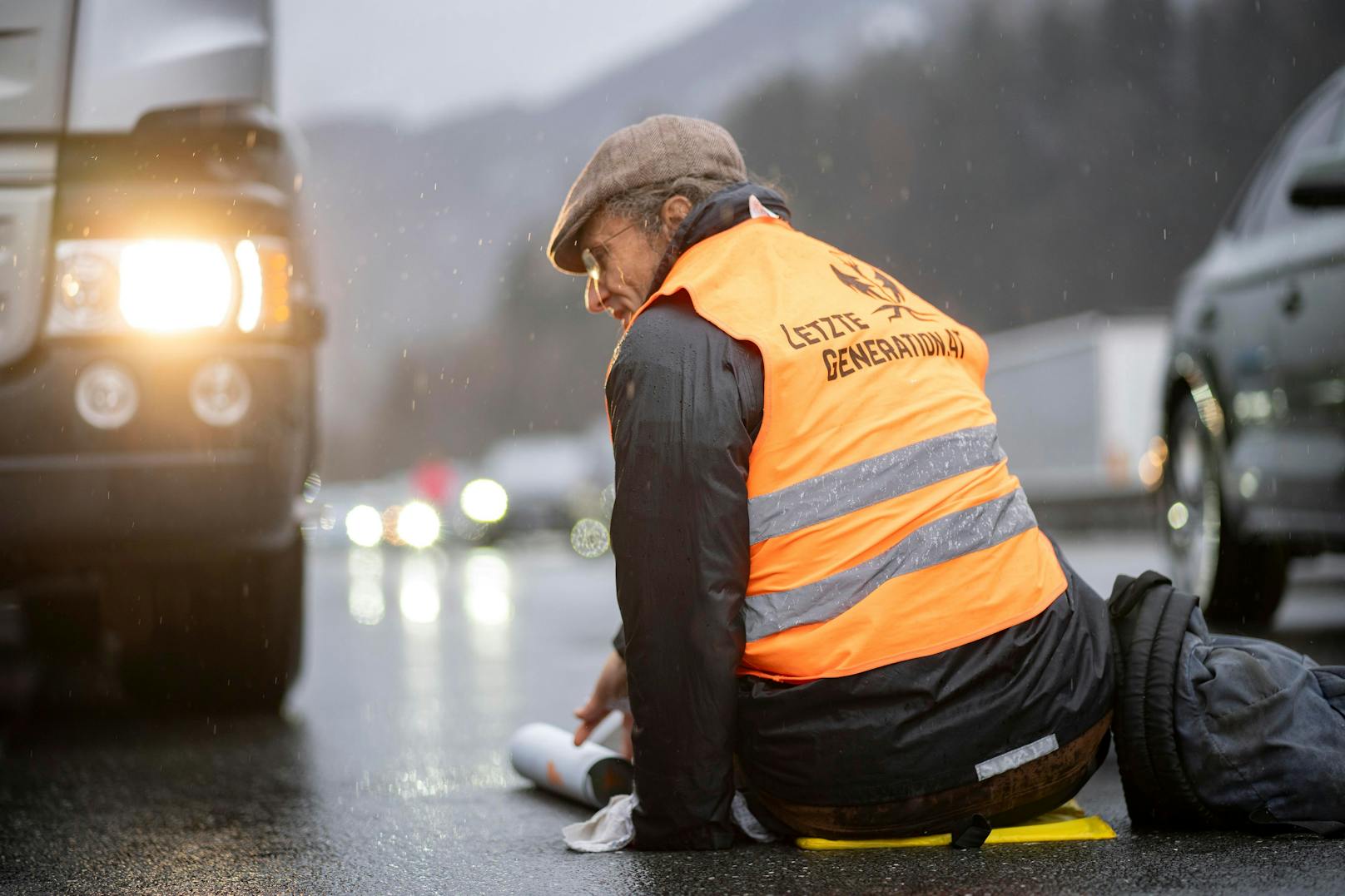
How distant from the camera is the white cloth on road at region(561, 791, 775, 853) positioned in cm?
311

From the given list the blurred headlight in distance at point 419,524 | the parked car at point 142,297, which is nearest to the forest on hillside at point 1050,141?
the blurred headlight in distance at point 419,524

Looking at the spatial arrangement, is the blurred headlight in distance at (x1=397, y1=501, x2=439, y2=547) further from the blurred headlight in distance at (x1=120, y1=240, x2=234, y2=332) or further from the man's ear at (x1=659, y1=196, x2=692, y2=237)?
the man's ear at (x1=659, y1=196, x2=692, y2=237)

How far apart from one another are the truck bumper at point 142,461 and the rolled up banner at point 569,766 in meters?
0.98

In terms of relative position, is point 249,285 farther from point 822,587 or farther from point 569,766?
point 822,587

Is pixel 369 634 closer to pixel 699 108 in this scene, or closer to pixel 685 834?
pixel 685 834

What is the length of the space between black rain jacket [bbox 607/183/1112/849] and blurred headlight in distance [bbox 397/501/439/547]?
86.5ft

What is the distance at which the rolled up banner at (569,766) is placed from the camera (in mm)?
3615

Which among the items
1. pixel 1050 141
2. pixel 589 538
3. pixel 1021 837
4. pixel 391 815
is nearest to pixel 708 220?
pixel 1021 837

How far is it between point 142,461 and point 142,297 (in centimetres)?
42

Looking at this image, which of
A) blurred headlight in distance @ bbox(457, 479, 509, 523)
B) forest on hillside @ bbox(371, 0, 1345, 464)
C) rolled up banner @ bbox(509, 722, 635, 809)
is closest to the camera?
rolled up banner @ bbox(509, 722, 635, 809)

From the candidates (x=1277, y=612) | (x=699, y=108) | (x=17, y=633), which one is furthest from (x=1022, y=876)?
(x=699, y=108)

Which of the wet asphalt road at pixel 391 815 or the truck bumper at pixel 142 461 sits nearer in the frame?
the wet asphalt road at pixel 391 815

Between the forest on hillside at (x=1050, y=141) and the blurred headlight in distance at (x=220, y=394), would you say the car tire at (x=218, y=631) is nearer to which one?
the blurred headlight in distance at (x=220, y=394)

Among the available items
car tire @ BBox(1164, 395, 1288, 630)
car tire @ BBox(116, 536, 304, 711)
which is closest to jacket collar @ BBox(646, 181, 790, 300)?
car tire @ BBox(116, 536, 304, 711)
